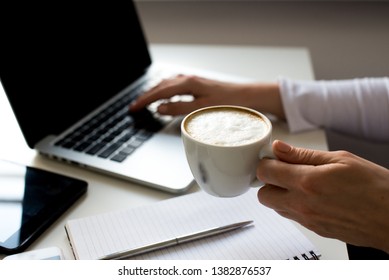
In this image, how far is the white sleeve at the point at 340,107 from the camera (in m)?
0.82

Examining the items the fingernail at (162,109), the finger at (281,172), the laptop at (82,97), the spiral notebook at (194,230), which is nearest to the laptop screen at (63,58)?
the laptop at (82,97)

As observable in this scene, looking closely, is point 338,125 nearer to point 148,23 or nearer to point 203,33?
point 203,33

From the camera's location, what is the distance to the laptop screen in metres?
0.71

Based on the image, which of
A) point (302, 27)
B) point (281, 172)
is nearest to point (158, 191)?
point (281, 172)

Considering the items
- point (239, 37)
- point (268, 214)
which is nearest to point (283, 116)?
point (268, 214)

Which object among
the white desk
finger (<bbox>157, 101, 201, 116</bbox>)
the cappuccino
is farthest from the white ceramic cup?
finger (<bbox>157, 101, 201, 116</bbox>)

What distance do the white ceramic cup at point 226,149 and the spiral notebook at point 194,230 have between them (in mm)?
62

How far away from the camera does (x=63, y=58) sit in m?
0.80

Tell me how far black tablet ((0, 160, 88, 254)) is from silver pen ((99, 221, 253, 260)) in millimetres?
107

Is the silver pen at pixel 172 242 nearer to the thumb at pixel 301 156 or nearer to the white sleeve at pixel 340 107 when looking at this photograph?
the thumb at pixel 301 156

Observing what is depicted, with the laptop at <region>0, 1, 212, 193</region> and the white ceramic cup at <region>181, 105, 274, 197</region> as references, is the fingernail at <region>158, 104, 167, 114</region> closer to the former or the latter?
the laptop at <region>0, 1, 212, 193</region>

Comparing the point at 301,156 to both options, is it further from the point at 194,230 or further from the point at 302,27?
the point at 302,27

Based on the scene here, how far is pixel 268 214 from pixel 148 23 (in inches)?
36.2
